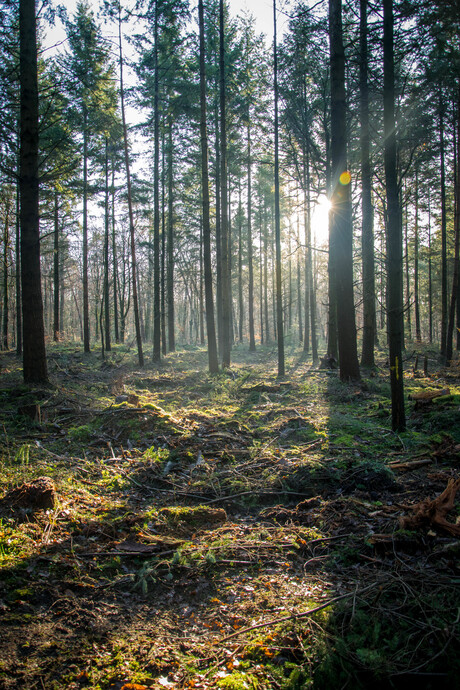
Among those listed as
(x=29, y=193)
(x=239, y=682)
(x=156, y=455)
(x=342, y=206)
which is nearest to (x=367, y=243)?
(x=342, y=206)

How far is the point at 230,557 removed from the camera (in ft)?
10.5

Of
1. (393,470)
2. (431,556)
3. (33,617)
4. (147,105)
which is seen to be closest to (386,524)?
(431,556)

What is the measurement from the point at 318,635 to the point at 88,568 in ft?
6.13

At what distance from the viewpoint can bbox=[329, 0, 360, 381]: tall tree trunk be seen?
9125 mm

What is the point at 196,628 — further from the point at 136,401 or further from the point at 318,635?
the point at 136,401

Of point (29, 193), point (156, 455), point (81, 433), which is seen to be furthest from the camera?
point (29, 193)

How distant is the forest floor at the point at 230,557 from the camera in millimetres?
2070

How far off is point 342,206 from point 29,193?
304 inches

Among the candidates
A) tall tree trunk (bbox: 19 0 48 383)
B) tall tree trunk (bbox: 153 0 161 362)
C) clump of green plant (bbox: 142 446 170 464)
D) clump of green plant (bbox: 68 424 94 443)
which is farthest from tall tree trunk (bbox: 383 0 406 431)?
tall tree trunk (bbox: 153 0 161 362)

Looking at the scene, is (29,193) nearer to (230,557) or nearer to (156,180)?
(230,557)

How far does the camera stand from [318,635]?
2.27m

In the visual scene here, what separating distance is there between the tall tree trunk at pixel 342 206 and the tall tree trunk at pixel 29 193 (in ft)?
23.5

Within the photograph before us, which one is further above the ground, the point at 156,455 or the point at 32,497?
the point at 32,497

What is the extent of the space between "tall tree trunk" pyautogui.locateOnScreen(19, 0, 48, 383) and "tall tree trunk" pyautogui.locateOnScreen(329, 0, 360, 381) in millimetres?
7176
